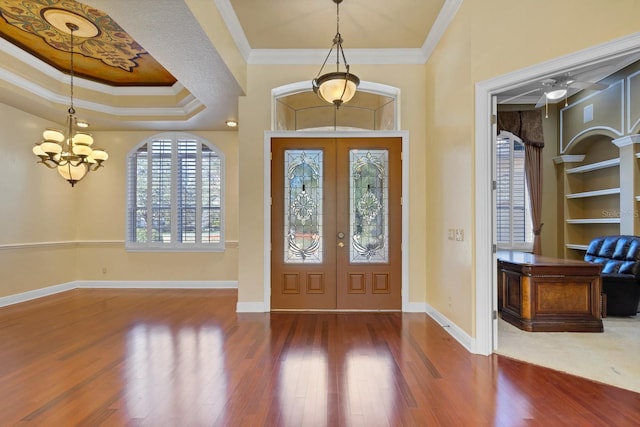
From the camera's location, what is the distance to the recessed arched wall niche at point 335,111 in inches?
203

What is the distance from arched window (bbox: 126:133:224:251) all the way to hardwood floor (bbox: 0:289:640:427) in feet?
8.53

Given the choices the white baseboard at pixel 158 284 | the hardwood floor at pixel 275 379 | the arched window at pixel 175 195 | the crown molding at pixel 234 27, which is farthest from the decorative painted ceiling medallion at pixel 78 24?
the white baseboard at pixel 158 284

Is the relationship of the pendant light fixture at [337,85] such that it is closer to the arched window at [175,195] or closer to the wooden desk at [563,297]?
the wooden desk at [563,297]

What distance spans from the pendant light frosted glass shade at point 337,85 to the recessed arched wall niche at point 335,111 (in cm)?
149

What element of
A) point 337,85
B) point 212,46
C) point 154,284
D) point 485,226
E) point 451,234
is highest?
point 212,46

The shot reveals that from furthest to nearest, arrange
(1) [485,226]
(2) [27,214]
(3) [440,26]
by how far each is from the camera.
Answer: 1. (2) [27,214]
2. (3) [440,26]
3. (1) [485,226]

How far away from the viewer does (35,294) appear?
6000 millimetres

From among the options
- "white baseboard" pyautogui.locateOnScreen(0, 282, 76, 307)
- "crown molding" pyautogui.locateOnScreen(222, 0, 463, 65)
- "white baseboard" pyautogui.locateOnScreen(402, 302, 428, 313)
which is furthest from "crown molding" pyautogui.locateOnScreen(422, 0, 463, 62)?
"white baseboard" pyautogui.locateOnScreen(0, 282, 76, 307)

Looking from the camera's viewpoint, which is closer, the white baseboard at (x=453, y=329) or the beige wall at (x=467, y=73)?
the beige wall at (x=467, y=73)

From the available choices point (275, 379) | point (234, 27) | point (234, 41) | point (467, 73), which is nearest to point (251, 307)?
point (275, 379)

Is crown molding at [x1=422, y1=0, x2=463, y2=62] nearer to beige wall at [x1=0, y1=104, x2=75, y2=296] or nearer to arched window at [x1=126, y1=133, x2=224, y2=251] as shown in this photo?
arched window at [x1=126, y1=133, x2=224, y2=251]

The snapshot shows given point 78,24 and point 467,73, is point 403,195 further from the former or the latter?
point 78,24

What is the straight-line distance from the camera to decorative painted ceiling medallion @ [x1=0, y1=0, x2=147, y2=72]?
3.97m

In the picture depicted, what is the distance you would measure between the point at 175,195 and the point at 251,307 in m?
3.30
